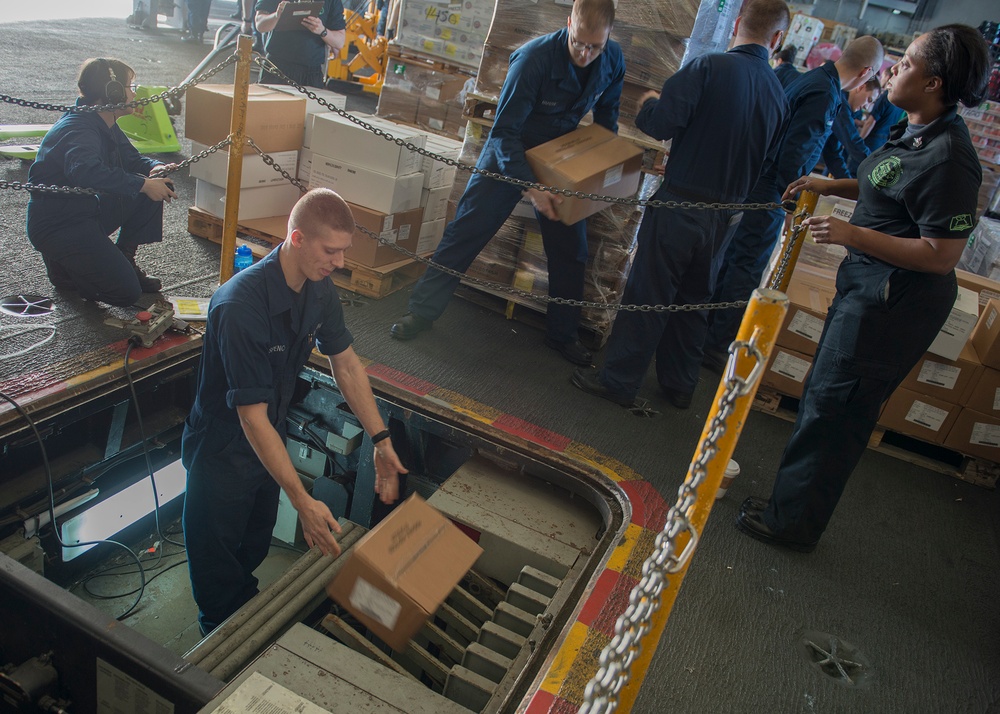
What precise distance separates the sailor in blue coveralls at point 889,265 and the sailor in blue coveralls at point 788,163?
1551 mm

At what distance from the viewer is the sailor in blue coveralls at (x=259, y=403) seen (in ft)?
8.94

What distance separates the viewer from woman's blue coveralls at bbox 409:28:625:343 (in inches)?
160

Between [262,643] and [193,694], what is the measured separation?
51 cm

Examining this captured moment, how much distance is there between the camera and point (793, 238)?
325cm

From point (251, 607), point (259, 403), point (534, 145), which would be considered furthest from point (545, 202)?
point (251, 607)

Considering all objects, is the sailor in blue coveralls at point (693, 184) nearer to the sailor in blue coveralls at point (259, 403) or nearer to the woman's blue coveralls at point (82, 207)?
the sailor in blue coveralls at point (259, 403)

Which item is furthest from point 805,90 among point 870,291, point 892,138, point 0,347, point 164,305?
point 0,347

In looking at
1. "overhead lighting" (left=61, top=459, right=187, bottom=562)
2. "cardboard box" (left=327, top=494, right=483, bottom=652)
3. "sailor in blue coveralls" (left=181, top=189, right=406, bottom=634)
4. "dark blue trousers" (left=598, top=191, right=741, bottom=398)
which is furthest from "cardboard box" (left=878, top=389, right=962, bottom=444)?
"overhead lighting" (left=61, top=459, right=187, bottom=562)

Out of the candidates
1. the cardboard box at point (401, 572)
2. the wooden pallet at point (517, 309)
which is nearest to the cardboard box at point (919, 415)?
the wooden pallet at point (517, 309)

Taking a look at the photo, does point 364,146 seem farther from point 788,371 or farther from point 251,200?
point 788,371

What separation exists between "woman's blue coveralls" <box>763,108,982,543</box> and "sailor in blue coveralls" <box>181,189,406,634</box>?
1.80m

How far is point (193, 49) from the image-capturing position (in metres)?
13.2

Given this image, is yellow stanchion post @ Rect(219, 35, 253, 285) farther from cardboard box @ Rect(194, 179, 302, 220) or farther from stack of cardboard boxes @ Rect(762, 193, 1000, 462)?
stack of cardboard boxes @ Rect(762, 193, 1000, 462)

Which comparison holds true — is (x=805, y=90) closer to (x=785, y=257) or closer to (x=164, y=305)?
(x=785, y=257)
